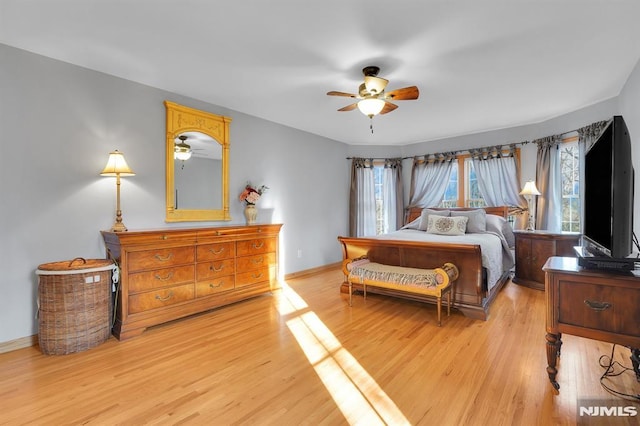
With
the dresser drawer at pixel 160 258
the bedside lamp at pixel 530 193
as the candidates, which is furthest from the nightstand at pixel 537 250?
the dresser drawer at pixel 160 258

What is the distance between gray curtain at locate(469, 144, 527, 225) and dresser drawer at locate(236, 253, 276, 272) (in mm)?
3902

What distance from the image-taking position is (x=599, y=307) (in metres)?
1.67

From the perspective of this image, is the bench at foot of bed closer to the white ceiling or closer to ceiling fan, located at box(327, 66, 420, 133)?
ceiling fan, located at box(327, 66, 420, 133)

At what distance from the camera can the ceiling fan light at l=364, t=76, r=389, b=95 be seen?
9.11 feet

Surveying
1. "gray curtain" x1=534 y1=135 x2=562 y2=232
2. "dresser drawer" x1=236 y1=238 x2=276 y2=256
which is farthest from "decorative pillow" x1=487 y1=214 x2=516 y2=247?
"dresser drawer" x1=236 y1=238 x2=276 y2=256

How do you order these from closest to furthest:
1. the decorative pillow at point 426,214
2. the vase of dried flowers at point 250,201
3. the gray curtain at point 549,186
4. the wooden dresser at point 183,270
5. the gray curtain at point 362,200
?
1. the wooden dresser at point 183,270
2. the vase of dried flowers at point 250,201
3. the gray curtain at point 549,186
4. the decorative pillow at point 426,214
5. the gray curtain at point 362,200

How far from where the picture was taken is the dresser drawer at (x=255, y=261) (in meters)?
3.67

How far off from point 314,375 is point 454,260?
202cm

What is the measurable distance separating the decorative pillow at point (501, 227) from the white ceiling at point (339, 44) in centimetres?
178

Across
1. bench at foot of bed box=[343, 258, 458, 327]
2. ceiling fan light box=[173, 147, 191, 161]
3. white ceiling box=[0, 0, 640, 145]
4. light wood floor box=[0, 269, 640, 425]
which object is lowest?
light wood floor box=[0, 269, 640, 425]

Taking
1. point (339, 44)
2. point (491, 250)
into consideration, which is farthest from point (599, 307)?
point (339, 44)

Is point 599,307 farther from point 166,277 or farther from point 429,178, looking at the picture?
point 429,178

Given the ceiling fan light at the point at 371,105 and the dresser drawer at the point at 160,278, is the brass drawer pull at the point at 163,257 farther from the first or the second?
the ceiling fan light at the point at 371,105

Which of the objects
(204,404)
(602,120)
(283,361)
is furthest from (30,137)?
(602,120)
